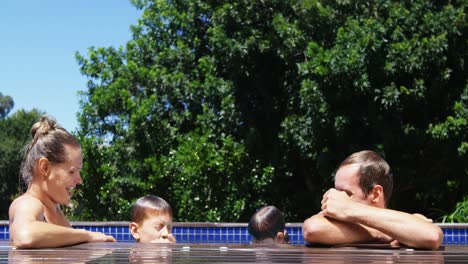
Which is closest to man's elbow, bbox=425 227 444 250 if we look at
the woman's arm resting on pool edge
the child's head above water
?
the woman's arm resting on pool edge

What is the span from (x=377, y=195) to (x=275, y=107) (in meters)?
11.0

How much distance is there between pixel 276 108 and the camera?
13562mm

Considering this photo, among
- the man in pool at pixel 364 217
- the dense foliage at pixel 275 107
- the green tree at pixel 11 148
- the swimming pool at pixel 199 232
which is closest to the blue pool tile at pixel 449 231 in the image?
the swimming pool at pixel 199 232

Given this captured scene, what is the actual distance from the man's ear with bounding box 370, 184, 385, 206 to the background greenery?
8367 millimetres

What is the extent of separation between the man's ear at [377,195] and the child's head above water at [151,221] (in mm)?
1474

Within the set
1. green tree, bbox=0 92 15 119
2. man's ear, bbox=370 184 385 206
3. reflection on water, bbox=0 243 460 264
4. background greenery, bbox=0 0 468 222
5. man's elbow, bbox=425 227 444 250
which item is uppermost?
green tree, bbox=0 92 15 119

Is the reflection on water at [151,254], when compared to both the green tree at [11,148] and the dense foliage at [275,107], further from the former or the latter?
the green tree at [11,148]

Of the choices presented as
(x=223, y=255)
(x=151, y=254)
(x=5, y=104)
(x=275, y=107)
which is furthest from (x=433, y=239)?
(x=5, y=104)

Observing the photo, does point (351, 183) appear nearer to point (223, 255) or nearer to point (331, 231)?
point (331, 231)

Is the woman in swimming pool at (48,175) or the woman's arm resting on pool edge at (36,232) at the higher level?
the woman in swimming pool at (48,175)

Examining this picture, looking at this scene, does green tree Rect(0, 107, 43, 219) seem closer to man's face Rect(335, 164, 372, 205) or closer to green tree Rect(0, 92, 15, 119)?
green tree Rect(0, 92, 15, 119)

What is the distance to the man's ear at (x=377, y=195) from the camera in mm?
2602

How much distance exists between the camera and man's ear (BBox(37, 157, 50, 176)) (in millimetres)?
2822

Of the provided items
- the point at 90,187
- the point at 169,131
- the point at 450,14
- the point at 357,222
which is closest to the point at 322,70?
the point at 450,14
